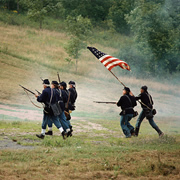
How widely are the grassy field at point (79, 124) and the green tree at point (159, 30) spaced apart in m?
3.47

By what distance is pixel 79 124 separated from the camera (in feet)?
59.8

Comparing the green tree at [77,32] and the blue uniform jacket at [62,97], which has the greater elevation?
the green tree at [77,32]

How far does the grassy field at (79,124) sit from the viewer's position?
803 centimetres

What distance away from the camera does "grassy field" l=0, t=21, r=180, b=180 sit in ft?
26.3

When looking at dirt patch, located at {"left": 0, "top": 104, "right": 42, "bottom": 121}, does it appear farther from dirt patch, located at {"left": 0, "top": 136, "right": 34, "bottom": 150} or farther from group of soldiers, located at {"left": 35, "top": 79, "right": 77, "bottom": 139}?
dirt patch, located at {"left": 0, "top": 136, "right": 34, "bottom": 150}

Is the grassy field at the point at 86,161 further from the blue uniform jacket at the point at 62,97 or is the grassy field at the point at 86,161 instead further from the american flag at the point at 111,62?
the american flag at the point at 111,62

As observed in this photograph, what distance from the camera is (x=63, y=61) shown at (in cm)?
4250

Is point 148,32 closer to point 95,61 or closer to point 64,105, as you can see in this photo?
point 95,61

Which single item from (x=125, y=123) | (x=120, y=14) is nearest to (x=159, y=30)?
(x=120, y=14)

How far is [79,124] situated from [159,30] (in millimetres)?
26100

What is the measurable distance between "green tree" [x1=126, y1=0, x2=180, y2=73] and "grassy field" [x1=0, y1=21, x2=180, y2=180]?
3.47m

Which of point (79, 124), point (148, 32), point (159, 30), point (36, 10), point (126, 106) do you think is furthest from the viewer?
point (36, 10)

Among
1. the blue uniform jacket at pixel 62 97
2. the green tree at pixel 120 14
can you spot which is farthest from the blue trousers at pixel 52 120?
the green tree at pixel 120 14

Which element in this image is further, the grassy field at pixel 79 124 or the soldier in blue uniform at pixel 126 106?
the soldier in blue uniform at pixel 126 106
